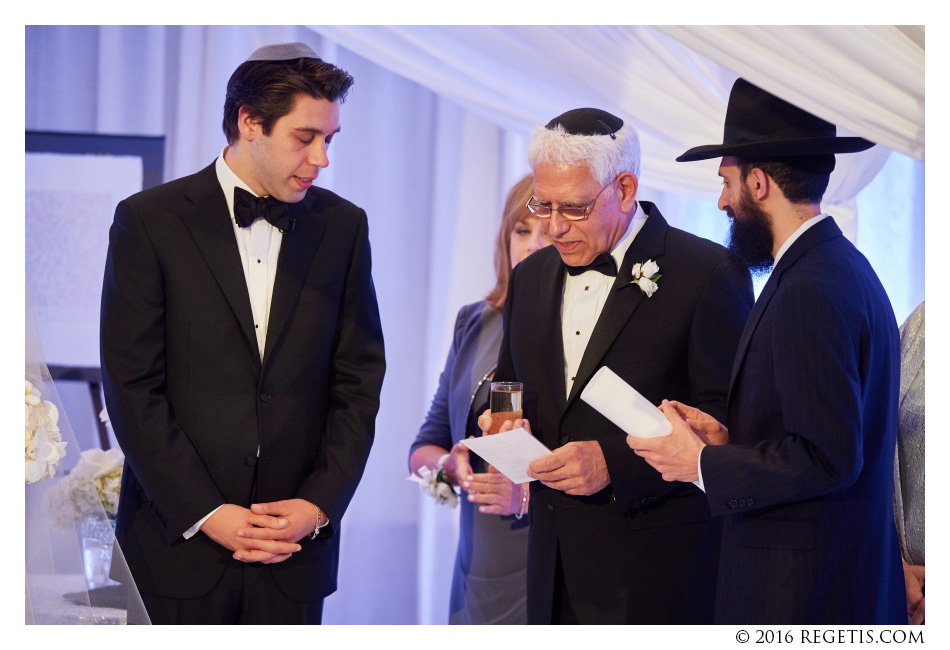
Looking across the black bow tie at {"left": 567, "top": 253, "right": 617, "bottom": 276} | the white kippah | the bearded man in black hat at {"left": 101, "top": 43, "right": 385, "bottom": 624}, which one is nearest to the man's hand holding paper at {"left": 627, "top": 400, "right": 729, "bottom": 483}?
the black bow tie at {"left": 567, "top": 253, "right": 617, "bottom": 276}

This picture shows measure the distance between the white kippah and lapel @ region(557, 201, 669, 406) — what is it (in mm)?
1011

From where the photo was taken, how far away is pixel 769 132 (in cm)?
254

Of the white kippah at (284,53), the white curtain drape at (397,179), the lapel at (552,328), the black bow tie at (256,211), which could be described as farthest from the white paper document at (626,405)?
the white curtain drape at (397,179)

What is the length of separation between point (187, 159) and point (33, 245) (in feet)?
2.35

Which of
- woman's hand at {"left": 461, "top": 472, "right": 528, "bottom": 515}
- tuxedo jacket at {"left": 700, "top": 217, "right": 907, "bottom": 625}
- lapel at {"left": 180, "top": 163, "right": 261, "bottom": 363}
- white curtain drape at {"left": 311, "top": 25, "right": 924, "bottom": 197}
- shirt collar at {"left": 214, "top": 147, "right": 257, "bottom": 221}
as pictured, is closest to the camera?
tuxedo jacket at {"left": 700, "top": 217, "right": 907, "bottom": 625}

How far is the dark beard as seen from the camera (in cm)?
239

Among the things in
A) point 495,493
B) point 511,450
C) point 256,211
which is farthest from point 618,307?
point 256,211

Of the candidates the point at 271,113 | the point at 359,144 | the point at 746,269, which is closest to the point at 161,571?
the point at 271,113

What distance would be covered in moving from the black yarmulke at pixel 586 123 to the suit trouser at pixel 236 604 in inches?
56.7

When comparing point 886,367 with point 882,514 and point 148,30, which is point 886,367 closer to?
point 882,514

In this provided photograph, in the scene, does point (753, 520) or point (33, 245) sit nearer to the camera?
point (753, 520)

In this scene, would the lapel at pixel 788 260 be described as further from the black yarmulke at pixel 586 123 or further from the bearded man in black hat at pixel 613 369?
the black yarmulke at pixel 586 123

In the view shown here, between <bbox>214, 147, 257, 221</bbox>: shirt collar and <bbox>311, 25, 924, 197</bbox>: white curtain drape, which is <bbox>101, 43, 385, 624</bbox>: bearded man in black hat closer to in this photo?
<bbox>214, 147, 257, 221</bbox>: shirt collar

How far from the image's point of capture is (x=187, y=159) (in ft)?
13.4
